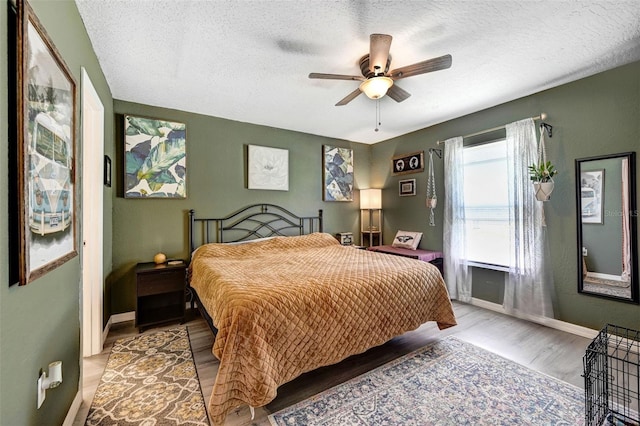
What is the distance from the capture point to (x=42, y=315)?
119 centimetres

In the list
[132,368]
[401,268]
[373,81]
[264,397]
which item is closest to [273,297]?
[264,397]

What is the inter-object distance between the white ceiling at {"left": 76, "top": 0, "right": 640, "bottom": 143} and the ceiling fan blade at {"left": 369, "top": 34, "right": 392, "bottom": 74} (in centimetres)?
14

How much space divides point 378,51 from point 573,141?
7.94 feet

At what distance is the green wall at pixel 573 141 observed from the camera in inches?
96.5

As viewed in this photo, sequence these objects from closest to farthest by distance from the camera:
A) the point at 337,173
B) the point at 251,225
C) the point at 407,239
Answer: the point at 251,225 → the point at 407,239 → the point at 337,173

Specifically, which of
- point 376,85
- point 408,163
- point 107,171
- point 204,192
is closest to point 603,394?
point 376,85

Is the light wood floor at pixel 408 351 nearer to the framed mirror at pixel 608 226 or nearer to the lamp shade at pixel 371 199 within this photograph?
the framed mirror at pixel 608 226

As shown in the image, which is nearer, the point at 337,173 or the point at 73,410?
the point at 73,410

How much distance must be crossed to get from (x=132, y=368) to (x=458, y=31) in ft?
12.0

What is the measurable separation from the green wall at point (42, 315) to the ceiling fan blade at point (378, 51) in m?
1.79

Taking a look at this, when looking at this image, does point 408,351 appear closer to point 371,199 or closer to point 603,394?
point 603,394

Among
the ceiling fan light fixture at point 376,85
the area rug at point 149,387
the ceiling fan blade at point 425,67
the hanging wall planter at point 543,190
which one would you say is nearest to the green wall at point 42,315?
the area rug at point 149,387

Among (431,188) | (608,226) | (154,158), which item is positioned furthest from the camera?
(431,188)

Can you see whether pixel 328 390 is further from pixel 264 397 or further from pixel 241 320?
pixel 241 320
